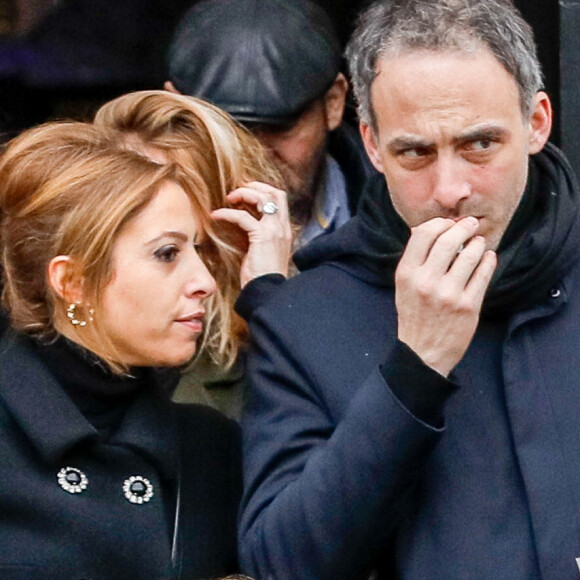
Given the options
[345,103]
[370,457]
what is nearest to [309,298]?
[370,457]

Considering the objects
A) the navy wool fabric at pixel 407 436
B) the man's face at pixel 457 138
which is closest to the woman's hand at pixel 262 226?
the navy wool fabric at pixel 407 436

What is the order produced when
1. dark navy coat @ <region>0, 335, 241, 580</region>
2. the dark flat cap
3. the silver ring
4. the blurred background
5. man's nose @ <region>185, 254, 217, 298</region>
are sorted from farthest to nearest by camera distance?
1. the blurred background
2. the dark flat cap
3. the silver ring
4. man's nose @ <region>185, 254, 217, 298</region>
5. dark navy coat @ <region>0, 335, 241, 580</region>

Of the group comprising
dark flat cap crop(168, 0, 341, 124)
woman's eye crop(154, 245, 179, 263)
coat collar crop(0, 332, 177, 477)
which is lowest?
coat collar crop(0, 332, 177, 477)

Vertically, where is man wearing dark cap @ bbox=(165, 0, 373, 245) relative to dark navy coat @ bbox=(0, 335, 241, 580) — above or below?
above

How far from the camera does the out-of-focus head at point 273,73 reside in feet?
14.1

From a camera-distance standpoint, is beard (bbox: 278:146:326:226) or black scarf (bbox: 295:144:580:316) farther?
beard (bbox: 278:146:326:226)

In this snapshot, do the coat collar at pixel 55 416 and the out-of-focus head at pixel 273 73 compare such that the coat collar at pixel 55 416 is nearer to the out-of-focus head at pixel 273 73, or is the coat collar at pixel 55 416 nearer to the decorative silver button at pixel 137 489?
the decorative silver button at pixel 137 489

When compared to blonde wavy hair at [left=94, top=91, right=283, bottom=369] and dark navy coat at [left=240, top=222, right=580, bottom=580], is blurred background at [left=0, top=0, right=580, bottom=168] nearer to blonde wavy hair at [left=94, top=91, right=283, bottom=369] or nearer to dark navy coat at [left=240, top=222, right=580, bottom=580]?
blonde wavy hair at [left=94, top=91, right=283, bottom=369]

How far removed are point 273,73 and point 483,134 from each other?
117cm

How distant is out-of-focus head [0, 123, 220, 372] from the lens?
11.4ft

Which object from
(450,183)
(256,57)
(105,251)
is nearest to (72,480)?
(105,251)

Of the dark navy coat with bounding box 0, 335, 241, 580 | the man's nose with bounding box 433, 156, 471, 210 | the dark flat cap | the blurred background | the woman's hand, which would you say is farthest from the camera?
the blurred background

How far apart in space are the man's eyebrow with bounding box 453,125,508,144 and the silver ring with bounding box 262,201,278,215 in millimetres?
610

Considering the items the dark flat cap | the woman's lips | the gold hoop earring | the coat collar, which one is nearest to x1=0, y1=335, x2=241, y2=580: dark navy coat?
the coat collar
